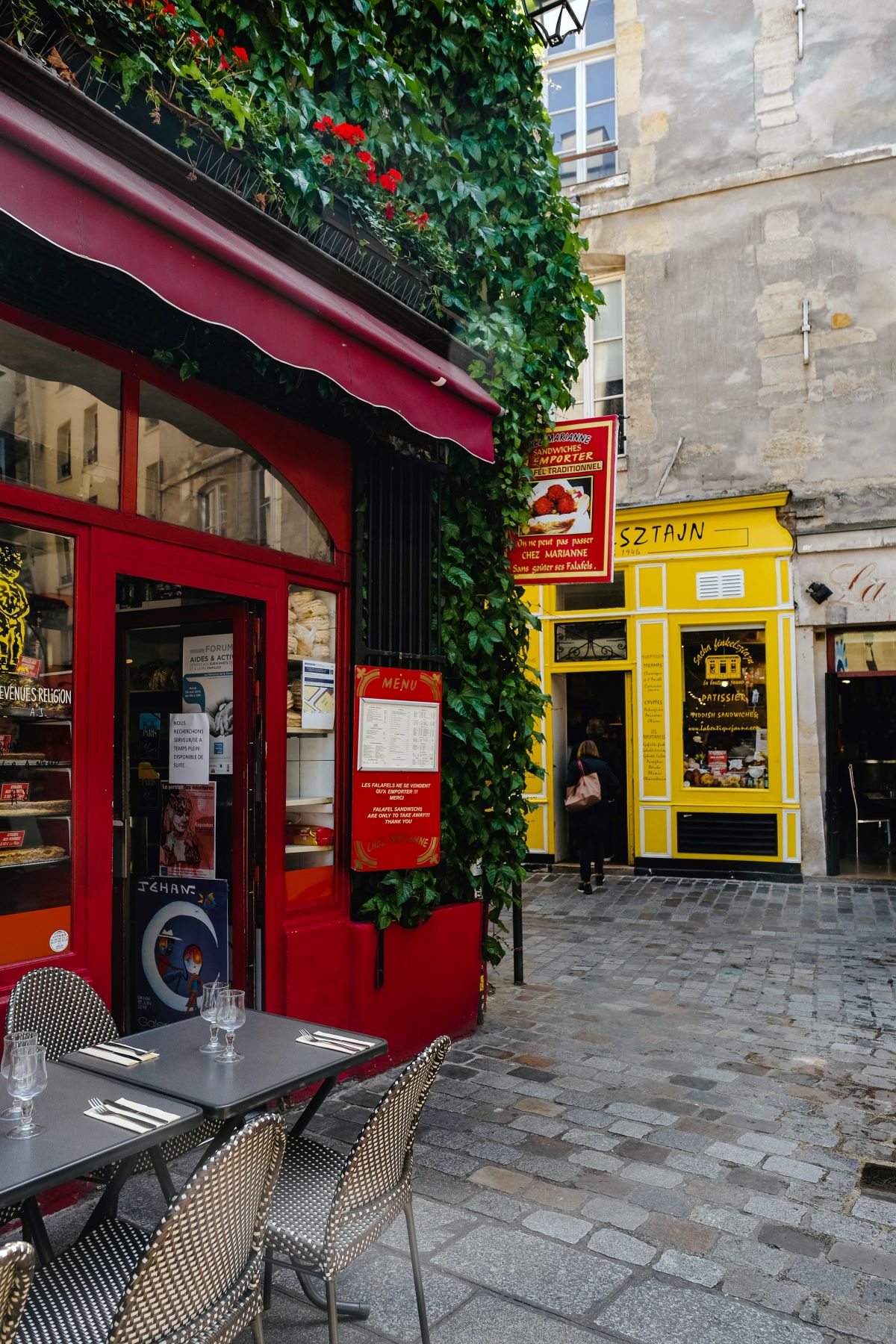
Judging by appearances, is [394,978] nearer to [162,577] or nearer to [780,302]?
[162,577]

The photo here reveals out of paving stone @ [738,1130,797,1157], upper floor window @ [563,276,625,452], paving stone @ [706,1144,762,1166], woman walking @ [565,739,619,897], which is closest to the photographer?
paving stone @ [706,1144,762,1166]

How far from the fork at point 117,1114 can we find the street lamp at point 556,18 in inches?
276

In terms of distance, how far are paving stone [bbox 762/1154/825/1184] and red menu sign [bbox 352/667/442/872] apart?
90.8 inches

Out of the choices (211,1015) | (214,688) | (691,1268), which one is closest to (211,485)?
(214,688)

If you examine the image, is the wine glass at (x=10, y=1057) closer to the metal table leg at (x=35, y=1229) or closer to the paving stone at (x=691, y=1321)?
the metal table leg at (x=35, y=1229)

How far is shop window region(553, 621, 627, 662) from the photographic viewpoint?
13.2 m

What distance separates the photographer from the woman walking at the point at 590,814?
11.3m

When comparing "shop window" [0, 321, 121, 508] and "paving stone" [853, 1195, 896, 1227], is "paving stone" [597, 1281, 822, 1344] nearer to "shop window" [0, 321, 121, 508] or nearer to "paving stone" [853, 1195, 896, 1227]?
"paving stone" [853, 1195, 896, 1227]

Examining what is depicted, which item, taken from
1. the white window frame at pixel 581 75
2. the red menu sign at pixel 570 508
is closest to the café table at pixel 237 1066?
the red menu sign at pixel 570 508

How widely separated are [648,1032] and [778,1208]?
7.64ft

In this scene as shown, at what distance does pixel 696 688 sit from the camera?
1272cm

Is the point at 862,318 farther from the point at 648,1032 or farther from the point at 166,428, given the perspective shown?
the point at 166,428

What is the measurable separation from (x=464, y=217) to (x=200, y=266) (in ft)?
9.86

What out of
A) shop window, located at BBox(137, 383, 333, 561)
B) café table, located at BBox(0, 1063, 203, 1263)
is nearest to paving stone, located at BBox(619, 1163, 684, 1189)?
café table, located at BBox(0, 1063, 203, 1263)
